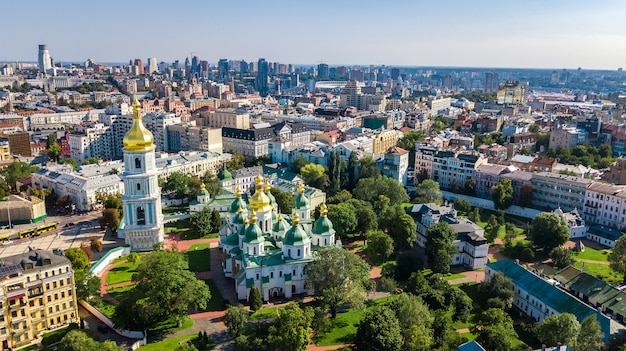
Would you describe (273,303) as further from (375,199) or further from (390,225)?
(375,199)

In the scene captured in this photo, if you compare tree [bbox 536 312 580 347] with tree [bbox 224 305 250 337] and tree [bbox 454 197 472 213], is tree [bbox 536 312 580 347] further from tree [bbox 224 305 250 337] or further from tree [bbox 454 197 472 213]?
tree [bbox 454 197 472 213]

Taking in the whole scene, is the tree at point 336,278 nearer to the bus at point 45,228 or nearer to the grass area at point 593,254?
the grass area at point 593,254

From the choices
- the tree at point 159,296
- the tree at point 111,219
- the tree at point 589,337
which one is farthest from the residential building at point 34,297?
the tree at point 589,337

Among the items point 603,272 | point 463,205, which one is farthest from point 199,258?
point 603,272

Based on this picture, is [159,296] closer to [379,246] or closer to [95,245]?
[95,245]

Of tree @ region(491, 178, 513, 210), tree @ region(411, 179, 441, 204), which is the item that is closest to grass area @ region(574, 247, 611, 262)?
tree @ region(491, 178, 513, 210)

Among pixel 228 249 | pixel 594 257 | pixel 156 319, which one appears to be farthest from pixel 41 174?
pixel 594 257

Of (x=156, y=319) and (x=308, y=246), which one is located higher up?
(x=308, y=246)
